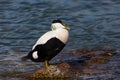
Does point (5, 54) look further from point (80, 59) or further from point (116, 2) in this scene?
point (116, 2)

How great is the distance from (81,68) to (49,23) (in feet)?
14.0

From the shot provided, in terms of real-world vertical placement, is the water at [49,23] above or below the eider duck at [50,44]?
below

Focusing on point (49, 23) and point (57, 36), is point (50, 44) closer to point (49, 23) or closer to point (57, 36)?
point (57, 36)

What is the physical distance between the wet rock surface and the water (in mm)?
630

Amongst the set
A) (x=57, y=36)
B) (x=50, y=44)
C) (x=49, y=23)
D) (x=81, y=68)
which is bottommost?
(x=49, y=23)

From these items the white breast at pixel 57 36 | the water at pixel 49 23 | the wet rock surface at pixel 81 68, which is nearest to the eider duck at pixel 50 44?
the white breast at pixel 57 36

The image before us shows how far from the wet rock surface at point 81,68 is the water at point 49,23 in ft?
2.07

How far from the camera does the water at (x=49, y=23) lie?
12562 millimetres

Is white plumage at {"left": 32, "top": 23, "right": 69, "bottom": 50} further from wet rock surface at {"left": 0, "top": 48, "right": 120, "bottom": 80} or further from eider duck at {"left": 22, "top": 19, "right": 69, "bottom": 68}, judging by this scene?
wet rock surface at {"left": 0, "top": 48, "right": 120, "bottom": 80}

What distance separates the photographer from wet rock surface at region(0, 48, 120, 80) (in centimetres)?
1004

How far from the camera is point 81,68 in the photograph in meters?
10.6

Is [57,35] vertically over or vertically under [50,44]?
over

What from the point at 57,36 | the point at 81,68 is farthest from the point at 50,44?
the point at 81,68

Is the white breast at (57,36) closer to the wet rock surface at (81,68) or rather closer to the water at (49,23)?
the wet rock surface at (81,68)
